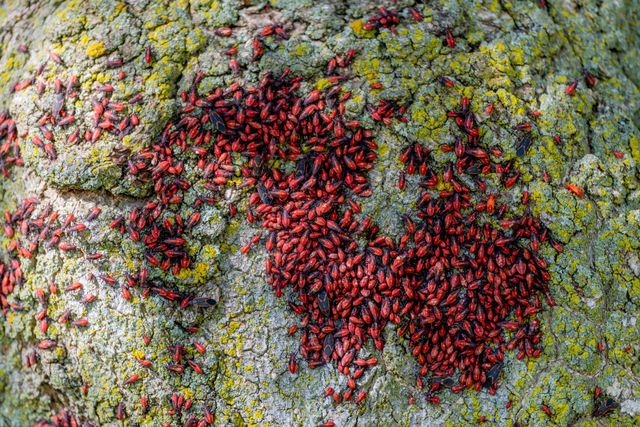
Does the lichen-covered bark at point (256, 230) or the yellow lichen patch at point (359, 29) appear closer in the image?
the lichen-covered bark at point (256, 230)

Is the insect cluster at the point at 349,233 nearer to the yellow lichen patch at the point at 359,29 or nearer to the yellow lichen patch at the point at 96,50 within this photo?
the yellow lichen patch at the point at 359,29

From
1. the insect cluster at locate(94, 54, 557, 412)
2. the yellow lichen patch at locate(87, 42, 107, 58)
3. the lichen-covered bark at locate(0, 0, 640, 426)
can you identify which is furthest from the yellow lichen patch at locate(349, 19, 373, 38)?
the yellow lichen patch at locate(87, 42, 107, 58)

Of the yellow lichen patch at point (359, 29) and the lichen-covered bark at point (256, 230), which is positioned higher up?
the yellow lichen patch at point (359, 29)

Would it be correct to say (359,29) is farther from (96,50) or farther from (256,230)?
(96,50)

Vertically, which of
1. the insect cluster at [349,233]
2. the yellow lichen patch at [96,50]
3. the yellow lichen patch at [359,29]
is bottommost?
the insect cluster at [349,233]

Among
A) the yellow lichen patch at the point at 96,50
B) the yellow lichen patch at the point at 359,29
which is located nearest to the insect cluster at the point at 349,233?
the yellow lichen patch at the point at 359,29

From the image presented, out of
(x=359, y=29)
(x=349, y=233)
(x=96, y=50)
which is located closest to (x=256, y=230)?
(x=349, y=233)

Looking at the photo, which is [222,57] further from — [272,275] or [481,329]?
[481,329]
